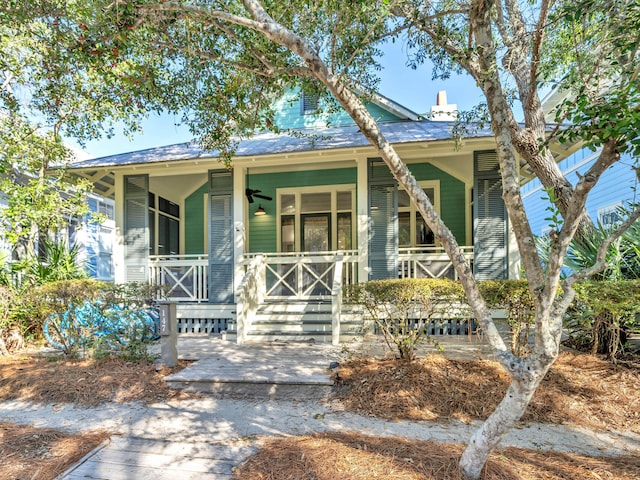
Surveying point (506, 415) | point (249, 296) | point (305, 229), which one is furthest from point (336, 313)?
point (506, 415)

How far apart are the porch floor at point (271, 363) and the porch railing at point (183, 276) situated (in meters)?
1.28

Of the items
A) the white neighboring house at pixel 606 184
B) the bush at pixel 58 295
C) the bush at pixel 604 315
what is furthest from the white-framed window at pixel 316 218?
the bush at pixel 604 315

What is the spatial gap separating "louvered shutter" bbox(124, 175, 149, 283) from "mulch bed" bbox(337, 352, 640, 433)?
5539 mm

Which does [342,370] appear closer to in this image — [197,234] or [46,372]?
[46,372]

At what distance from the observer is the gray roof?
23.2 feet

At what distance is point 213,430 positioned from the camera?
3350 millimetres

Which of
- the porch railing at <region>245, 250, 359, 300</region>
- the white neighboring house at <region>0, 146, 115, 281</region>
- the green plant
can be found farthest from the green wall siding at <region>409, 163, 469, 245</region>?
the white neighboring house at <region>0, 146, 115, 281</region>

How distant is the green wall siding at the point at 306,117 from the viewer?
988cm

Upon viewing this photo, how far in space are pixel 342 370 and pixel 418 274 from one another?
11.0ft

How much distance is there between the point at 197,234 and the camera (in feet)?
33.9

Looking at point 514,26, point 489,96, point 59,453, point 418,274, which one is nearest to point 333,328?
point 418,274

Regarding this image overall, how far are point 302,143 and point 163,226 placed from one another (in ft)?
15.0

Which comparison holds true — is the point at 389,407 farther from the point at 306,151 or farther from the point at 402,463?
the point at 306,151

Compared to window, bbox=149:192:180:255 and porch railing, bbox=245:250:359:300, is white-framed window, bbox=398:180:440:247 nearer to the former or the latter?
porch railing, bbox=245:250:359:300
